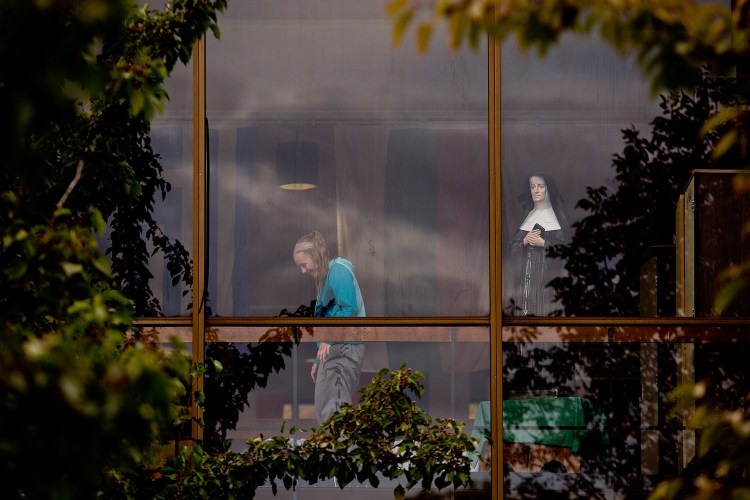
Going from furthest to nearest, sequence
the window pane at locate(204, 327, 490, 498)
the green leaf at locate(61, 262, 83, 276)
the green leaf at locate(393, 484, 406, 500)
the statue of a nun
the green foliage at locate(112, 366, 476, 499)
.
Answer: the statue of a nun
the window pane at locate(204, 327, 490, 498)
the green leaf at locate(393, 484, 406, 500)
the green foliage at locate(112, 366, 476, 499)
the green leaf at locate(61, 262, 83, 276)

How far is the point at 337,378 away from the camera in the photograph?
502cm

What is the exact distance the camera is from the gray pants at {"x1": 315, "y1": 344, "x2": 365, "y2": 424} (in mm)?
4949

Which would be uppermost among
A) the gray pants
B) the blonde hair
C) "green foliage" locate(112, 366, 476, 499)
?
the blonde hair

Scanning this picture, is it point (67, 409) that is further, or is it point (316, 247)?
point (316, 247)

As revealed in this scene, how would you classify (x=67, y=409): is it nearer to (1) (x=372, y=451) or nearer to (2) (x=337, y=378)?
(1) (x=372, y=451)

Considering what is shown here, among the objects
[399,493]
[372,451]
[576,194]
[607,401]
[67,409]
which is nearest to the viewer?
[67,409]

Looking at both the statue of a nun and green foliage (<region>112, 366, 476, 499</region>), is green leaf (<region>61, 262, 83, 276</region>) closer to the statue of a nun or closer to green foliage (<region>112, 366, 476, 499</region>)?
green foliage (<region>112, 366, 476, 499</region>)

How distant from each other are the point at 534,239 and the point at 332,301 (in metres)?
1.21

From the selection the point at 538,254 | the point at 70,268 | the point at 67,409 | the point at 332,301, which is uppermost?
the point at 538,254

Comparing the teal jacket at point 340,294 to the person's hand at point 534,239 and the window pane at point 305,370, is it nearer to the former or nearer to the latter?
the window pane at point 305,370

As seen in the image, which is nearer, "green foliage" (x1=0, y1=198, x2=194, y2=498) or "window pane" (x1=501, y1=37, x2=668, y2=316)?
"green foliage" (x1=0, y1=198, x2=194, y2=498)

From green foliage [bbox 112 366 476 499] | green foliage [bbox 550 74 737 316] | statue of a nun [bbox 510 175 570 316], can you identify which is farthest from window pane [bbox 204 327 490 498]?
green foliage [bbox 550 74 737 316]

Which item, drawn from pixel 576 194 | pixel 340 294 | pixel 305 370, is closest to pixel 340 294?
pixel 340 294

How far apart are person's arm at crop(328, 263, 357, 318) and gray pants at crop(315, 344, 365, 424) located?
0.64 feet
